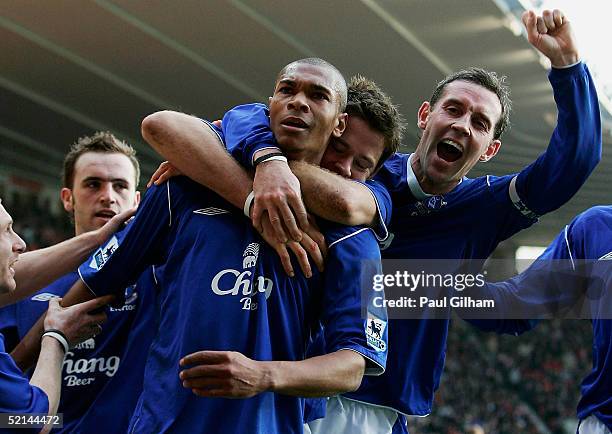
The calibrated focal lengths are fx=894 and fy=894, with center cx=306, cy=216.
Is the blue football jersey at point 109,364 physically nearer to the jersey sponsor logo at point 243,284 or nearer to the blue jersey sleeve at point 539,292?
the jersey sponsor logo at point 243,284

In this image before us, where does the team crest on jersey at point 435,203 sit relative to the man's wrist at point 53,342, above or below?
above

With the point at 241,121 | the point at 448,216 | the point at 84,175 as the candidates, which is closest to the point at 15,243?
the point at 241,121

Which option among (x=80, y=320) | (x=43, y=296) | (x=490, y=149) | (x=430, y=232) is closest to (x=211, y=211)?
(x=80, y=320)

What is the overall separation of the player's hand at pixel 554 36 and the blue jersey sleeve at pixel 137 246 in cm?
155

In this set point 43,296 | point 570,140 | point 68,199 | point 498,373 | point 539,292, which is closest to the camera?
point 570,140

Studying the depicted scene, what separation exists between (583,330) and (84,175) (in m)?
25.2

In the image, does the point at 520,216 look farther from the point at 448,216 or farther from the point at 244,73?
the point at 244,73

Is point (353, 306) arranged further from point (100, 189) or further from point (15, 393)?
point (100, 189)

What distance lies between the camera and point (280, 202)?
2.81 meters

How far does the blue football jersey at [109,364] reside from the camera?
11.8 ft

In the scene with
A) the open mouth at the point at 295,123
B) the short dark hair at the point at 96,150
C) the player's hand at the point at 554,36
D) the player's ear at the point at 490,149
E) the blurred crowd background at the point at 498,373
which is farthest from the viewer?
the blurred crowd background at the point at 498,373

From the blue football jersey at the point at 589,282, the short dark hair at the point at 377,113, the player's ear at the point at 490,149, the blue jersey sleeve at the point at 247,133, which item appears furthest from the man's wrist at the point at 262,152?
the blue football jersey at the point at 589,282

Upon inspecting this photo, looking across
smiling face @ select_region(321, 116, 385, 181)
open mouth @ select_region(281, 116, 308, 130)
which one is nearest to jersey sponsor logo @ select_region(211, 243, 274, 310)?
open mouth @ select_region(281, 116, 308, 130)

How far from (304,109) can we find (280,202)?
0.38 m
